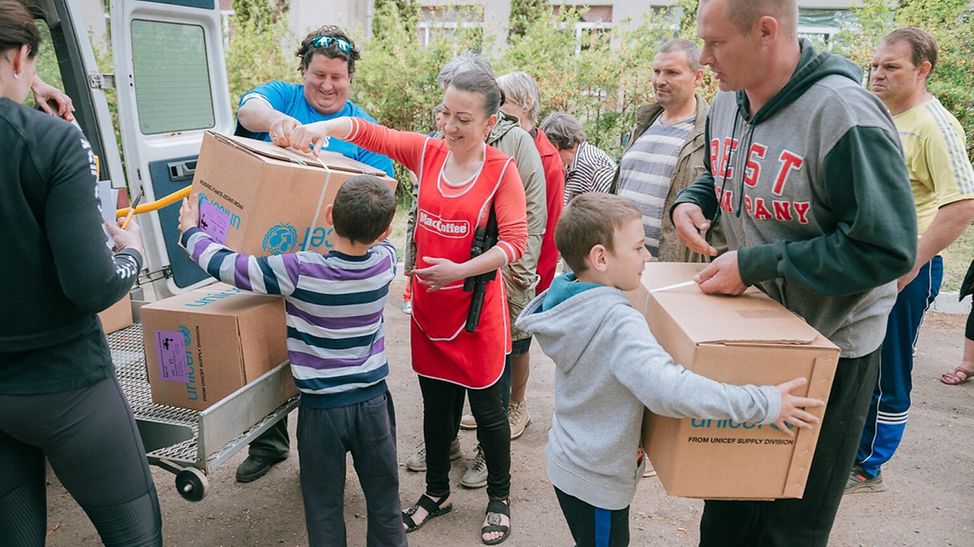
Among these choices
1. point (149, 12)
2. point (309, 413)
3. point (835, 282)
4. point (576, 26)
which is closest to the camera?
point (835, 282)

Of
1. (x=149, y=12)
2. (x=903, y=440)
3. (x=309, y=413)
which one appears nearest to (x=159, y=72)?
(x=149, y=12)

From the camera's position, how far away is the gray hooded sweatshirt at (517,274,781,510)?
179 centimetres

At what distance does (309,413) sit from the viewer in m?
2.49

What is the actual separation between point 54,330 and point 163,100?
2.46 meters

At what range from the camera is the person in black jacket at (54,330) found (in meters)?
1.66

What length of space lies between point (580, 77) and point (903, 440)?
20.0 ft

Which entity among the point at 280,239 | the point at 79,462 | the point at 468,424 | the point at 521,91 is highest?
the point at 521,91

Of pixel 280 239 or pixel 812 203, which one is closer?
pixel 812 203

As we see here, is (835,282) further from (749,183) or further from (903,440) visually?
(903,440)

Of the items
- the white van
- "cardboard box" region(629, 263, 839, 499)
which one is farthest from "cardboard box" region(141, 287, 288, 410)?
"cardboard box" region(629, 263, 839, 499)

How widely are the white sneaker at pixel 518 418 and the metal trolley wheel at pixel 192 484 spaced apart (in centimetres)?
210

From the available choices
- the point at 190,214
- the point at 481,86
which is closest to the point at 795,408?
the point at 481,86

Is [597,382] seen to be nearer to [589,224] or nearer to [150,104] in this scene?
[589,224]

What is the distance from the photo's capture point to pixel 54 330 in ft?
5.84
